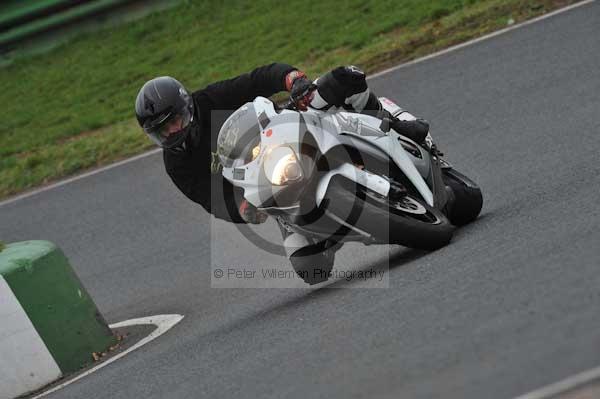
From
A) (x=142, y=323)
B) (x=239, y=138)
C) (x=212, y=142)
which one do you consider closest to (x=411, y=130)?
(x=239, y=138)

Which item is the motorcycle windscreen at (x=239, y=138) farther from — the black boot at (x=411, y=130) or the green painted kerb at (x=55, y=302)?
the green painted kerb at (x=55, y=302)

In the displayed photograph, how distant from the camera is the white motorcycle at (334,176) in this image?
20.3 ft

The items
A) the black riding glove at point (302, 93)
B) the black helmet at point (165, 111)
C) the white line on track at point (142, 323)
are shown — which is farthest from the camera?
the white line on track at point (142, 323)

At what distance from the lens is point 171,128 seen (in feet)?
22.9

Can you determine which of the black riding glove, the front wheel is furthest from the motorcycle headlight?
the black riding glove

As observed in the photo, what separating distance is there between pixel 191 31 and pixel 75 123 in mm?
2788

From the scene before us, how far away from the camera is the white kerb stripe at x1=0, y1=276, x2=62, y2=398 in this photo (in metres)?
7.01

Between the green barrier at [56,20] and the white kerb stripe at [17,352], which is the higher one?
the green barrier at [56,20]

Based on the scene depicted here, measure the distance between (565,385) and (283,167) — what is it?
2.57m

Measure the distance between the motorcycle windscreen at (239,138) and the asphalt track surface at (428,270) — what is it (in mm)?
921

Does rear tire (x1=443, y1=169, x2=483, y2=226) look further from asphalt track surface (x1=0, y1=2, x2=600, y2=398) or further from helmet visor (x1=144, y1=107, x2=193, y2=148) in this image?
helmet visor (x1=144, y1=107, x2=193, y2=148)

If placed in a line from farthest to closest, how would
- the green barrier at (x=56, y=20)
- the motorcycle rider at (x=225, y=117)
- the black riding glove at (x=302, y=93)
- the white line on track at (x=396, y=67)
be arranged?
the green barrier at (x=56, y=20) → the white line on track at (x=396, y=67) → the motorcycle rider at (x=225, y=117) → the black riding glove at (x=302, y=93)

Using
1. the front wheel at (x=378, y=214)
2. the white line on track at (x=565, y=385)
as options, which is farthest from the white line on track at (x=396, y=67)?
the white line on track at (x=565, y=385)

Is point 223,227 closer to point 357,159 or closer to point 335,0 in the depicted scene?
point 357,159
